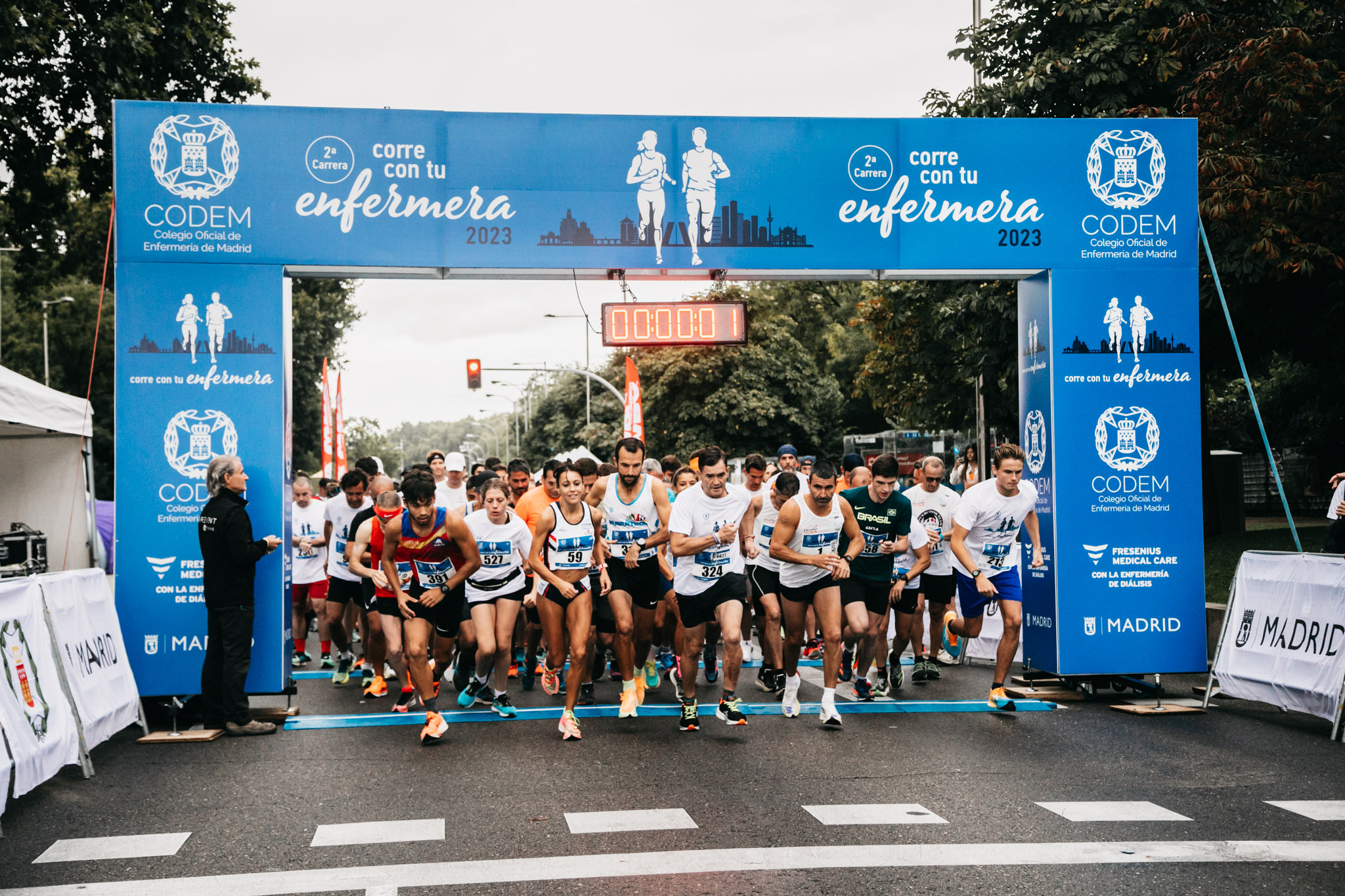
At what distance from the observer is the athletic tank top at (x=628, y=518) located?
9.47 metres

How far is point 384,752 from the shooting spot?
8.34m

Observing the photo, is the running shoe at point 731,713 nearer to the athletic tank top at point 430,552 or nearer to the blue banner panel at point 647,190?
the athletic tank top at point 430,552

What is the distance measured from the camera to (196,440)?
9680mm

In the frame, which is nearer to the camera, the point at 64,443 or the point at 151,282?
the point at 151,282

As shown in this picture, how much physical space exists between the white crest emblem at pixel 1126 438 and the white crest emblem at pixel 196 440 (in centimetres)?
734

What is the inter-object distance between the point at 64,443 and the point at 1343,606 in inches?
507

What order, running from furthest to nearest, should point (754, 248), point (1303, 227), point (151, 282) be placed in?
point (1303, 227) < point (754, 248) < point (151, 282)

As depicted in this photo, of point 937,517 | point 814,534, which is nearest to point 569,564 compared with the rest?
point 814,534

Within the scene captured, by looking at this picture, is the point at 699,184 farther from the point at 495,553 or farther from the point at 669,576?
the point at 495,553

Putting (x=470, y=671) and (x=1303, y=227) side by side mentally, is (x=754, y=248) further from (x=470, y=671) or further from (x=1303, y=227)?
(x=1303, y=227)

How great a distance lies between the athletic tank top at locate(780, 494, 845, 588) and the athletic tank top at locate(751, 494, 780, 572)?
1.13 feet

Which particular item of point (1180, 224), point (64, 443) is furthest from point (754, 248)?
point (64, 443)

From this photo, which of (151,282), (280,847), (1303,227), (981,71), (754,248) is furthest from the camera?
(981,71)

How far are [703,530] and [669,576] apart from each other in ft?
2.85
